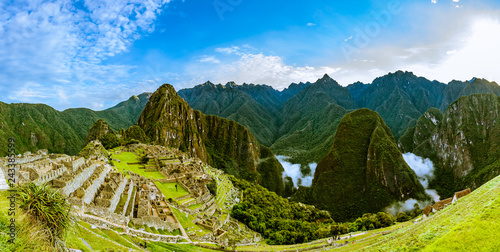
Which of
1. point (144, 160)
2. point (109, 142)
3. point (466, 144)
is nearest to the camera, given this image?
point (144, 160)

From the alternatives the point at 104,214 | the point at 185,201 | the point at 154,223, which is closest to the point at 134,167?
the point at 185,201

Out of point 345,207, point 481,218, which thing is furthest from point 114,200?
point 345,207

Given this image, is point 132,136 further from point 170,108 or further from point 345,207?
point 345,207

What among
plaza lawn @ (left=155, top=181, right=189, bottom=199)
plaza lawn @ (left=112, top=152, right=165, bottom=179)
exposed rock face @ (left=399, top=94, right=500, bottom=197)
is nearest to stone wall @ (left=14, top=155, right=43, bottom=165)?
plaza lawn @ (left=112, top=152, right=165, bottom=179)

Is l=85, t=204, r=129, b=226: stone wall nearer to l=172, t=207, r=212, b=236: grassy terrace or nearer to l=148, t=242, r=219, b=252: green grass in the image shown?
l=148, t=242, r=219, b=252: green grass

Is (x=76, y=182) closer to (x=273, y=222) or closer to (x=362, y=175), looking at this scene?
(x=273, y=222)

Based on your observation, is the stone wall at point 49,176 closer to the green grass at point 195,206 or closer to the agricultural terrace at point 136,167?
the green grass at point 195,206
